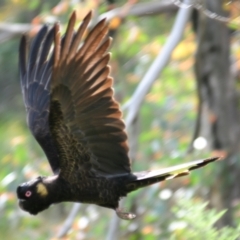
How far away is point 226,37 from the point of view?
530cm

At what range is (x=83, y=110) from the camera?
3045mm

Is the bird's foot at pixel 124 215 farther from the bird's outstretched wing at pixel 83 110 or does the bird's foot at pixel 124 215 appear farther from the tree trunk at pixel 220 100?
the tree trunk at pixel 220 100

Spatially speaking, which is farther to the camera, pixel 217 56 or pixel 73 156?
pixel 217 56

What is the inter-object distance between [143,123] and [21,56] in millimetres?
2870

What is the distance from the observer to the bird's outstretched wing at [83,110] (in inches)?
114

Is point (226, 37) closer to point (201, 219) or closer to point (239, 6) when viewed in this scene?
point (239, 6)

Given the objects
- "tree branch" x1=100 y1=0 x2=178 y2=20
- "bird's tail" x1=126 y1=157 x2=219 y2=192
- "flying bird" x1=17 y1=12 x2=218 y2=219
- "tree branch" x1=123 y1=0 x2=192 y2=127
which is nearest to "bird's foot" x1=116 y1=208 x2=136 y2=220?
"flying bird" x1=17 y1=12 x2=218 y2=219

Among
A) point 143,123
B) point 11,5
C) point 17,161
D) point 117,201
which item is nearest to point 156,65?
point 117,201

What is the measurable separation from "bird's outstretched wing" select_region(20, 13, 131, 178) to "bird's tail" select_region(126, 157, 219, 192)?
8 centimetres

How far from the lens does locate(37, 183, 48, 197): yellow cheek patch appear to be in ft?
10.3

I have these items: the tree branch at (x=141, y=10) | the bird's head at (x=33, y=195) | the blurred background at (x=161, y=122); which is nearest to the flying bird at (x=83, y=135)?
the bird's head at (x=33, y=195)

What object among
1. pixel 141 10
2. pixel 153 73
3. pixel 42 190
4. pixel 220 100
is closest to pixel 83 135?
pixel 42 190

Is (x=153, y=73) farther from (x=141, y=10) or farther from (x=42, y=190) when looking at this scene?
(x=42, y=190)

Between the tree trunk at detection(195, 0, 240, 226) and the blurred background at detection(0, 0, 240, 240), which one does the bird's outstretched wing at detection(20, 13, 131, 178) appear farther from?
the tree trunk at detection(195, 0, 240, 226)
